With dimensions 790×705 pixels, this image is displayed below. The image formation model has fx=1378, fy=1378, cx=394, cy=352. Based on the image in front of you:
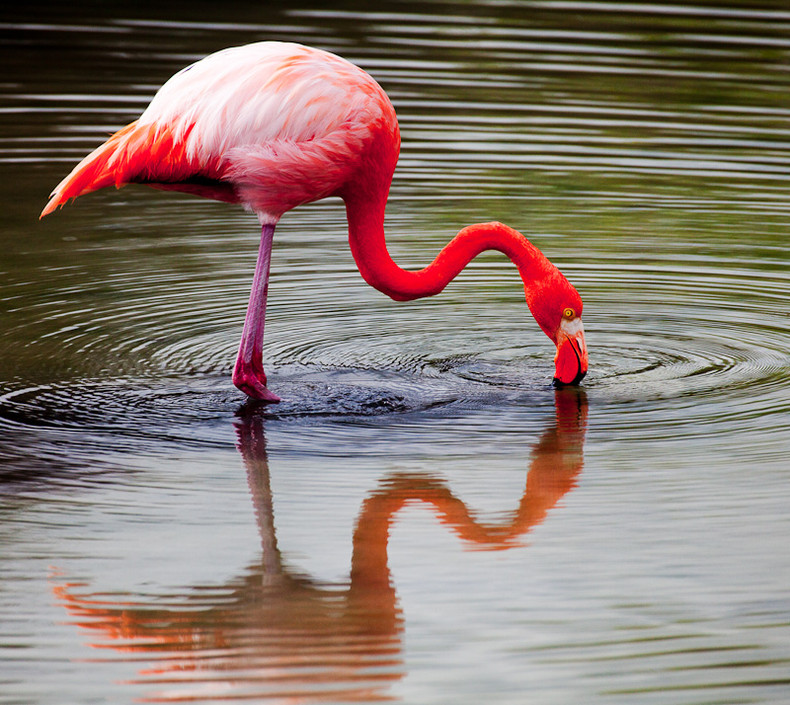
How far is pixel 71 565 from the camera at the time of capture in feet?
15.9

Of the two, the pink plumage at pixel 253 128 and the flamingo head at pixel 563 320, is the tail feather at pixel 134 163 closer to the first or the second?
the pink plumage at pixel 253 128

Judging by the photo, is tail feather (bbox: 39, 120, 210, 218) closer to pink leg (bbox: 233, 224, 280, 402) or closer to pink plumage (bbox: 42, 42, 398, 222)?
pink plumage (bbox: 42, 42, 398, 222)

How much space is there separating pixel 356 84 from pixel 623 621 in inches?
117

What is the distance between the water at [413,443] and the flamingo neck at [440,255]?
507mm

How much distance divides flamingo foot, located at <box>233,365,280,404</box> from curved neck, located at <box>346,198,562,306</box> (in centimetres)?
74

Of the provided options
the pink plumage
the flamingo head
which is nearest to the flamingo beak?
the flamingo head

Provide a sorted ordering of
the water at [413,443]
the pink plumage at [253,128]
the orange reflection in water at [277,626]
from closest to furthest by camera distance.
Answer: the orange reflection in water at [277,626] → the water at [413,443] → the pink plumage at [253,128]

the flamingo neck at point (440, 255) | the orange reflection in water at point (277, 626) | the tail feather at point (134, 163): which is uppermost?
the tail feather at point (134, 163)

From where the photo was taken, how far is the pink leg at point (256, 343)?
259 inches

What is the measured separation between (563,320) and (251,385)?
1534mm

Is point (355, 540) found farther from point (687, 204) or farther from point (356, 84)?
point (687, 204)

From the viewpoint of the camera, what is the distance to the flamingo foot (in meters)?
6.58

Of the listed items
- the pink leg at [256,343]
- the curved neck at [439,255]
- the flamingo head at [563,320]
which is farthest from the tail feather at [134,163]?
the flamingo head at [563,320]

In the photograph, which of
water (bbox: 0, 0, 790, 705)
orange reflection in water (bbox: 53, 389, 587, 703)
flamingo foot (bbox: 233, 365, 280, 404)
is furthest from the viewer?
flamingo foot (bbox: 233, 365, 280, 404)
